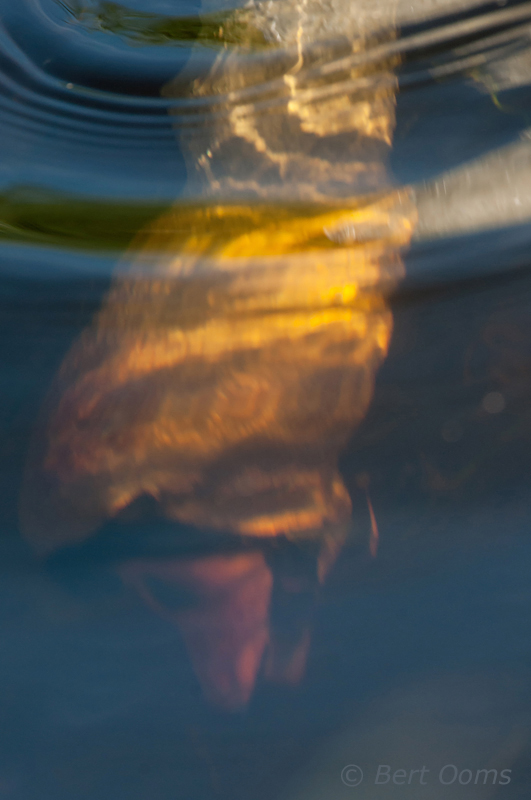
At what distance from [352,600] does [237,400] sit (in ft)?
1.15

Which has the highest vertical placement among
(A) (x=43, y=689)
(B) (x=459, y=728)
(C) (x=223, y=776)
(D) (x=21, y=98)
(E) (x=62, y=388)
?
(D) (x=21, y=98)

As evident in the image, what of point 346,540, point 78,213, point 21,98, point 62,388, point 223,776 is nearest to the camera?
point 223,776

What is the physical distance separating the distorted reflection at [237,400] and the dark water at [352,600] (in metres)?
0.03

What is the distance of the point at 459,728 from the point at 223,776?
0.94 feet

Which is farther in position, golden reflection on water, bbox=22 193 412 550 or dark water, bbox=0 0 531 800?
golden reflection on water, bbox=22 193 412 550

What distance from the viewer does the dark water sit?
778 millimetres

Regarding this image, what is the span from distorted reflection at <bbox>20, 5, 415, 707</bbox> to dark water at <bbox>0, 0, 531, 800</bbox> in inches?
1.0

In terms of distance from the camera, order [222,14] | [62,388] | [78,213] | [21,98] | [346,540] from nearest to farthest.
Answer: [346,540] < [62,388] < [78,213] < [21,98] < [222,14]

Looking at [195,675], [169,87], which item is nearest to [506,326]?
[195,675]

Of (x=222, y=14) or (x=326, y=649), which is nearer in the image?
(x=326, y=649)

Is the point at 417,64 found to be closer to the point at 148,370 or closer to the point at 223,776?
the point at 148,370

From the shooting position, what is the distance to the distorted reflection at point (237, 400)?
Answer: 88 centimetres

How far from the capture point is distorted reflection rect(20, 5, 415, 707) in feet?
2.88

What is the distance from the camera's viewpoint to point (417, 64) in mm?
1668
